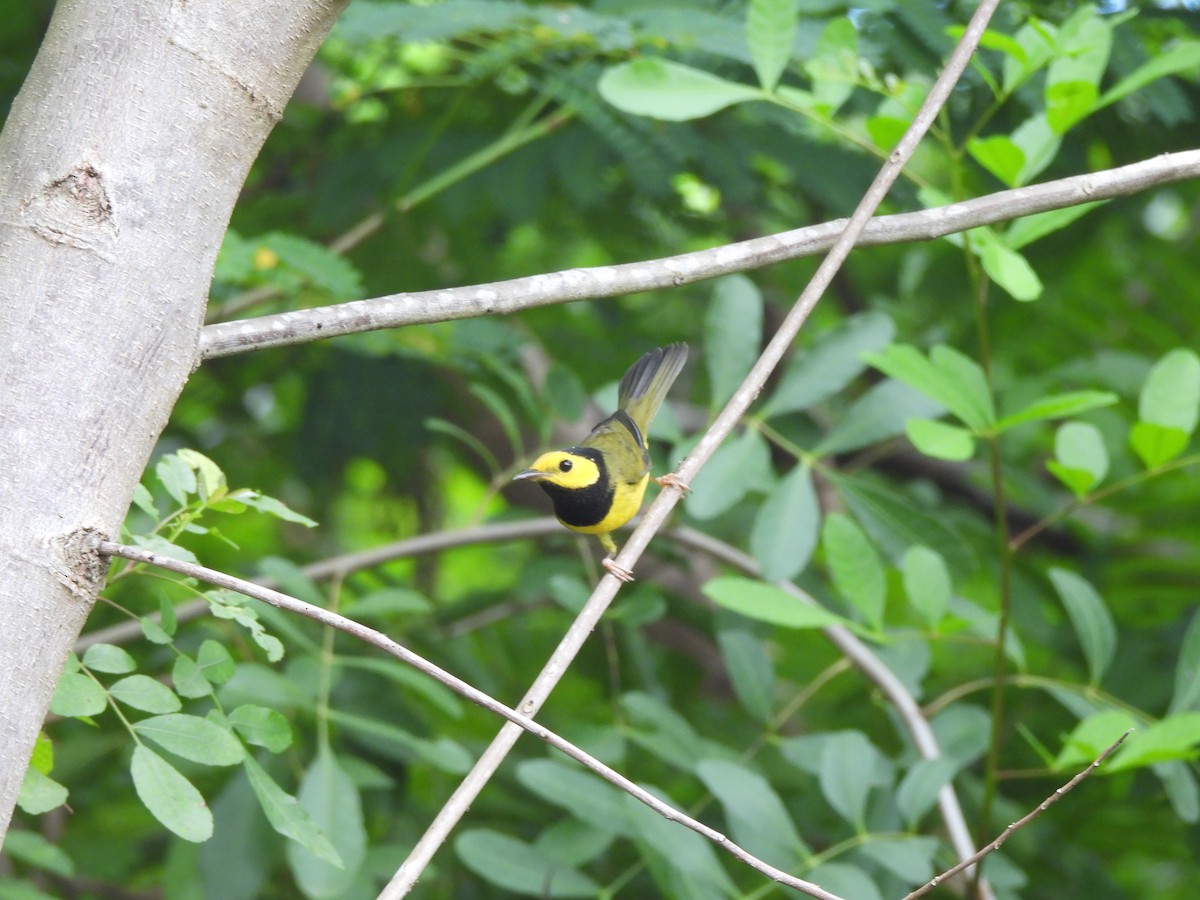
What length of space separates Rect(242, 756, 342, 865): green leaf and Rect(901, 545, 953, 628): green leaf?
1350mm

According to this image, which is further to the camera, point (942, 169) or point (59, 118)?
point (942, 169)

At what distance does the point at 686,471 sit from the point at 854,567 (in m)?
0.88

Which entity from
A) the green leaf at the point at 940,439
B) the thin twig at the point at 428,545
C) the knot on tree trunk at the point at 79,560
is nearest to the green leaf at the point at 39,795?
the knot on tree trunk at the point at 79,560

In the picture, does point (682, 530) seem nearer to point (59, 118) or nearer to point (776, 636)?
point (776, 636)

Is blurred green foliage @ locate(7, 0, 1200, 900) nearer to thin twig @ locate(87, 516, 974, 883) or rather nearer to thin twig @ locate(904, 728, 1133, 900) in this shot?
thin twig @ locate(87, 516, 974, 883)

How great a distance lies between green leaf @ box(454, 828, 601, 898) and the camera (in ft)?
8.32

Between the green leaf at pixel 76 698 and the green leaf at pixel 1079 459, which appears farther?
the green leaf at pixel 1079 459

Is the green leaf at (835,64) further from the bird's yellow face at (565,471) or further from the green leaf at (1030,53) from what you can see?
the bird's yellow face at (565,471)

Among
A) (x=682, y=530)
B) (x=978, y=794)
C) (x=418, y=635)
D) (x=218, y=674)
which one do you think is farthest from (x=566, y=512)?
(x=978, y=794)

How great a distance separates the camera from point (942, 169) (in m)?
5.19

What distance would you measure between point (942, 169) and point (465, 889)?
3.61 m

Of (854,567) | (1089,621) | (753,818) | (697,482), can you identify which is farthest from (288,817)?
(1089,621)

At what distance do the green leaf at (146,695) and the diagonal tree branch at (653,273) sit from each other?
0.46 m

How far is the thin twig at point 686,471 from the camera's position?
1.33m
